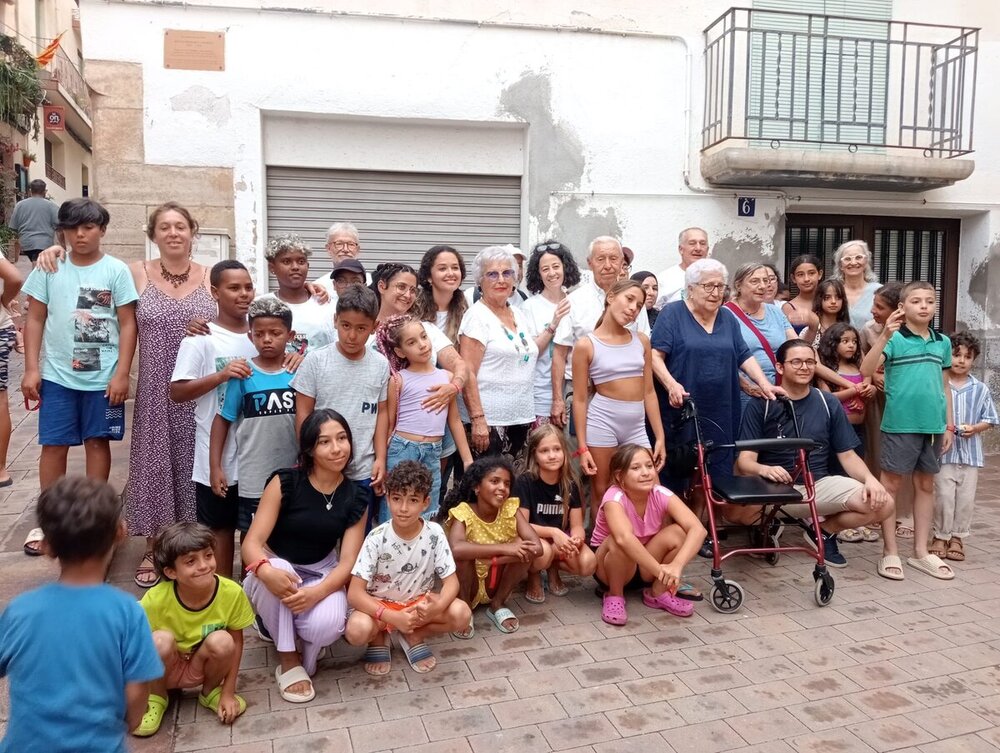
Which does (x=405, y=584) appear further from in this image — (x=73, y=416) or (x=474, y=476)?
(x=73, y=416)

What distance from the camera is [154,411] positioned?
3.92 m

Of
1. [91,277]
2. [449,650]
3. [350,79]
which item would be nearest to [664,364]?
[449,650]

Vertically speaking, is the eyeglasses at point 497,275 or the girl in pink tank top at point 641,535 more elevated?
the eyeglasses at point 497,275

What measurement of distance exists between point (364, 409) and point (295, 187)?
422 centimetres

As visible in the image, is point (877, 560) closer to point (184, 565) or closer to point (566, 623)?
point (566, 623)

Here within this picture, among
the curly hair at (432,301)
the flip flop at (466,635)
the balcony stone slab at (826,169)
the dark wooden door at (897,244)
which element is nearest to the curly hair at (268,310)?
the curly hair at (432,301)

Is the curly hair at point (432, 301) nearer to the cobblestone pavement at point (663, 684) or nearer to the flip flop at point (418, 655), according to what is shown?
the cobblestone pavement at point (663, 684)

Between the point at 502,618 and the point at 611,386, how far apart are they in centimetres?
139

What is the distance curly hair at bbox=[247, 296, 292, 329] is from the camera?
355cm

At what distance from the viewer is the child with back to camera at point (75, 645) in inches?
73.0

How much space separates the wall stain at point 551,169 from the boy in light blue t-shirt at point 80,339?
430 cm

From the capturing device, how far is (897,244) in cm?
889

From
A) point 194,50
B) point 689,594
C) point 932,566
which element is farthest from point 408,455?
Answer: point 194,50

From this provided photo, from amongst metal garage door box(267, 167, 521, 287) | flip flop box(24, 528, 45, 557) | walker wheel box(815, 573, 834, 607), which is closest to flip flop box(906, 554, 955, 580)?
walker wheel box(815, 573, 834, 607)
